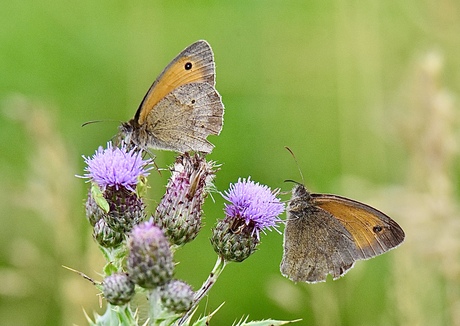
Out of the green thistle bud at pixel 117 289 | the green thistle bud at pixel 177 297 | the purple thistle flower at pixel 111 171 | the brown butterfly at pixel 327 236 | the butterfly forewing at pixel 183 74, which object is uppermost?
the butterfly forewing at pixel 183 74

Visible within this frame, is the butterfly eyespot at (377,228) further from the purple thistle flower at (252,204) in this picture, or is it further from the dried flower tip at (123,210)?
the dried flower tip at (123,210)

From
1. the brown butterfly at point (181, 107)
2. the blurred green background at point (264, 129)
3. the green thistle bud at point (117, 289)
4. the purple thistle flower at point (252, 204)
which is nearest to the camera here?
the green thistle bud at point (117, 289)

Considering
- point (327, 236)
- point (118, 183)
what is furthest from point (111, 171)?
point (327, 236)

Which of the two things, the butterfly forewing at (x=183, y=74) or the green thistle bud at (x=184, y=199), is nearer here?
the green thistle bud at (x=184, y=199)

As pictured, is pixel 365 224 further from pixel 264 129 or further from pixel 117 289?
pixel 264 129

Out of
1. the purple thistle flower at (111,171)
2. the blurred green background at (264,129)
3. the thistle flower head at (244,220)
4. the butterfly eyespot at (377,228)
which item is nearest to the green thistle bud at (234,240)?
the thistle flower head at (244,220)

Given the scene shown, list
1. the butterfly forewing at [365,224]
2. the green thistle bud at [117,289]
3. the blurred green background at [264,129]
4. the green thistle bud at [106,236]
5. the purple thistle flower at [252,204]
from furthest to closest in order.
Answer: the blurred green background at [264,129], the butterfly forewing at [365,224], the purple thistle flower at [252,204], the green thistle bud at [106,236], the green thistle bud at [117,289]

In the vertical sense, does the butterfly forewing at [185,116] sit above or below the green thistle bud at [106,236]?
above

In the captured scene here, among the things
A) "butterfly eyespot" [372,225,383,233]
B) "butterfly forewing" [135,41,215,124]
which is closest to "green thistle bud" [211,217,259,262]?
"butterfly eyespot" [372,225,383,233]

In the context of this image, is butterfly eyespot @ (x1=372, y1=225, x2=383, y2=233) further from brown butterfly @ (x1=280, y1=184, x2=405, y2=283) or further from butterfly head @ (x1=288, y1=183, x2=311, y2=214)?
butterfly head @ (x1=288, y1=183, x2=311, y2=214)
